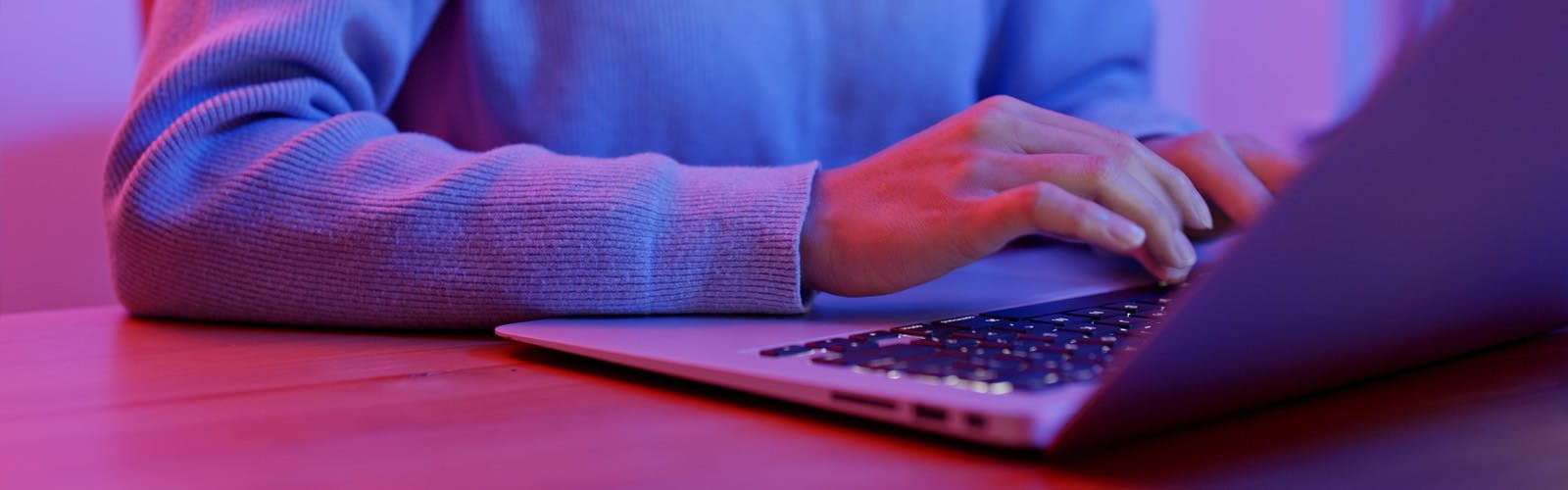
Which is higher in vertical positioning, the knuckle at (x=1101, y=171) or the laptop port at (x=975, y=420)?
the knuckle at (x=1101, y=171)

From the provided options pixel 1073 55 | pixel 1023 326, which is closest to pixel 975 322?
pixel 1023 326

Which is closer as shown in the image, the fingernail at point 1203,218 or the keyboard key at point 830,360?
the keyboard key at point 830,360

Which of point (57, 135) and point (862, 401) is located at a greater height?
point (57, 135)

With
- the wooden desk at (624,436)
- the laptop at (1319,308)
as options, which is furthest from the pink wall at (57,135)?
the laptop at (1319,308)

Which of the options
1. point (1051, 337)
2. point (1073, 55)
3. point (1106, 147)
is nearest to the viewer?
point (1051, 337)

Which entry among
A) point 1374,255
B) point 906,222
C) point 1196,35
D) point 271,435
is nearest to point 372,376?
point 271,435

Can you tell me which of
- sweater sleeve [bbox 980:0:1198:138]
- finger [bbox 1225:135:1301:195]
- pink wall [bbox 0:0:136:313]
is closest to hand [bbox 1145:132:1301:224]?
finger [bbox 1225:135:1301:195]

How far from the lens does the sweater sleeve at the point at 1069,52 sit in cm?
99

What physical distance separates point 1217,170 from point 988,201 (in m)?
0.18

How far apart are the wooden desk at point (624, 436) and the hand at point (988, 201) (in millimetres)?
110

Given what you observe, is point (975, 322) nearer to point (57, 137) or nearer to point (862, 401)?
point (862, 401)

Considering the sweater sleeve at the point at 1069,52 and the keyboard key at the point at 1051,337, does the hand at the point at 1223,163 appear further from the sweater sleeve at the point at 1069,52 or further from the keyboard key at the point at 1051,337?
the sweater sleeve at the point at 1069,52

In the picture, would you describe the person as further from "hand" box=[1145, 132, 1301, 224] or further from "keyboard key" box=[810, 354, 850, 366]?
"keyboard key" box=[810, 354, 850, 366]

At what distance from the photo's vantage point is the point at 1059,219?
0.42 metres
